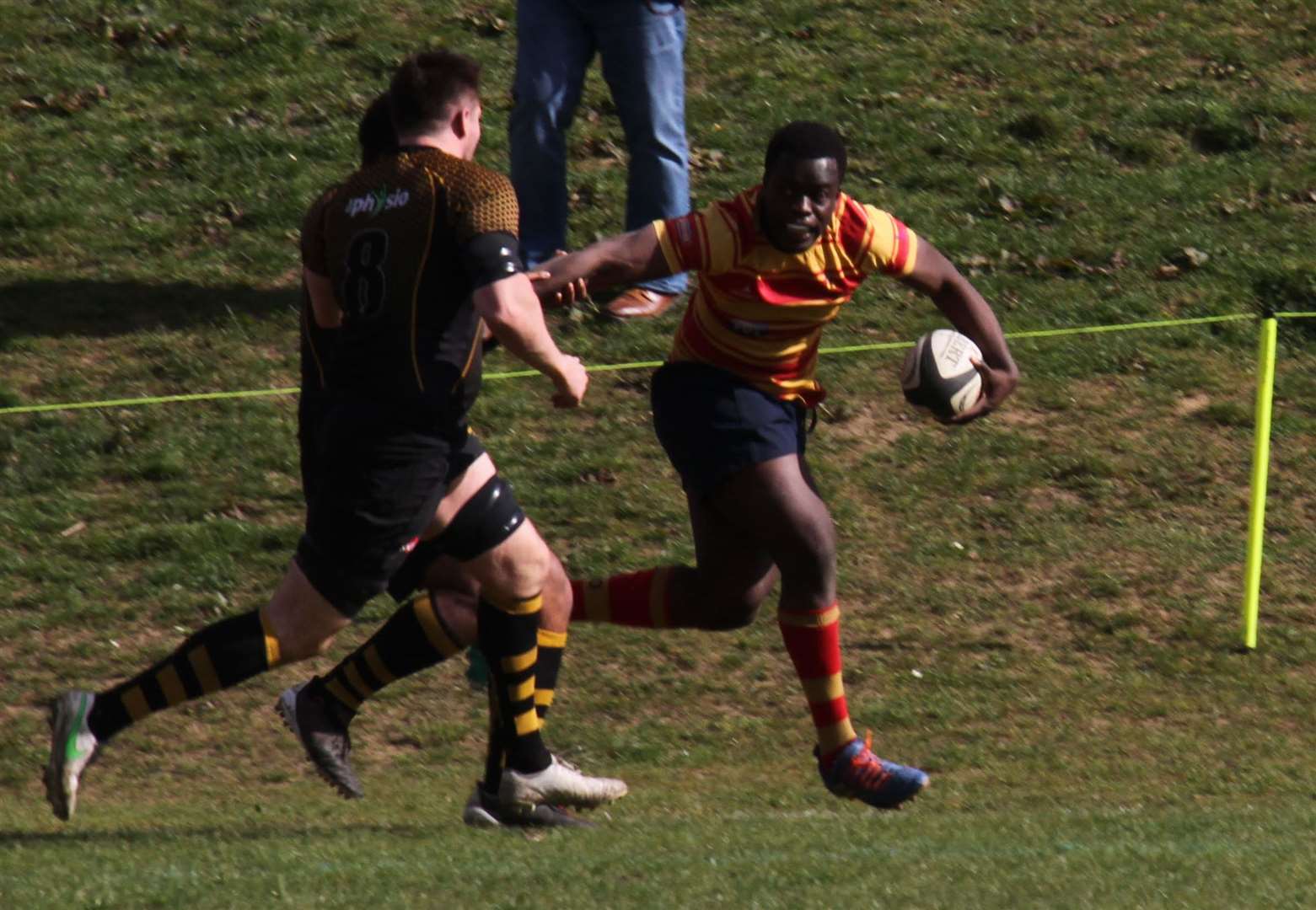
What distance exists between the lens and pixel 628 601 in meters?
7.17

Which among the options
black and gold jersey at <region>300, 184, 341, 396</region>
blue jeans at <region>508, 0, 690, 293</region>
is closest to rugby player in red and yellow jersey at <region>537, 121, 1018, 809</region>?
black and gold jersey at <region>300, 184, 341, 396</region>

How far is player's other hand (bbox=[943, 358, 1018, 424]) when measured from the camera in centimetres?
682

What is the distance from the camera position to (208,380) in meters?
10.5

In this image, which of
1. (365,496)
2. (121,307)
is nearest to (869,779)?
(365,496)

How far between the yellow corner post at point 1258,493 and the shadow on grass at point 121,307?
478cm

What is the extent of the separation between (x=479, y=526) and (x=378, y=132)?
114 centimetres

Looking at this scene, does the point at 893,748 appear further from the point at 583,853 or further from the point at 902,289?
the point at 902,289

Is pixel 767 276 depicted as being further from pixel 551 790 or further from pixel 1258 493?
pixel 1258 493

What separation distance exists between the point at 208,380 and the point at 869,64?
4.97 meters

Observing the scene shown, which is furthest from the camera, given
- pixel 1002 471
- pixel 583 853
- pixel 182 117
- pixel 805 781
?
pixel 182 117

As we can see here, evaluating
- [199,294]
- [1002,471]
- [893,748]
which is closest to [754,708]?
[893,748]

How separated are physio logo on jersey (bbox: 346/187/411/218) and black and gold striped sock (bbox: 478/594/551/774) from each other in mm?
1131

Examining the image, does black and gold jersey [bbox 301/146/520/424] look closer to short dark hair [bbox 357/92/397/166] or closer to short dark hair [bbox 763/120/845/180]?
short dark hair [bbox 357/92/397/166]

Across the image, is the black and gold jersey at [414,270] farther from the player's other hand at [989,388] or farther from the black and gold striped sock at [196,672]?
the player's other hand at [989,388]
